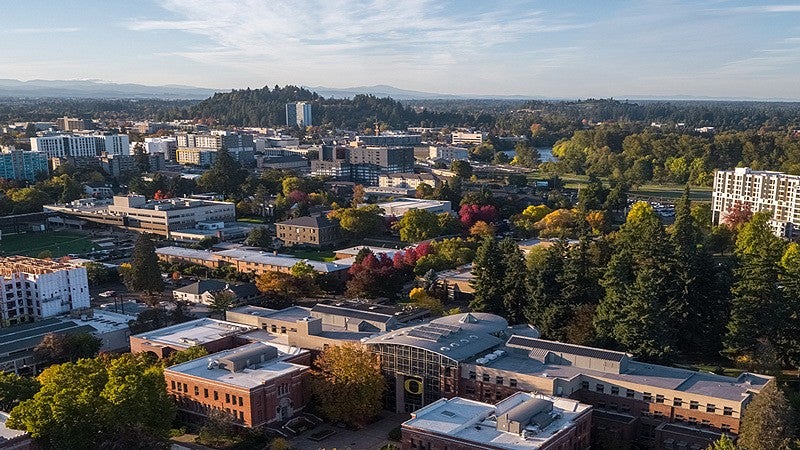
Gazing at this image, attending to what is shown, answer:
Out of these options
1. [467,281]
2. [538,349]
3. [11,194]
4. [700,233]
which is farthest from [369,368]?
[11,194]

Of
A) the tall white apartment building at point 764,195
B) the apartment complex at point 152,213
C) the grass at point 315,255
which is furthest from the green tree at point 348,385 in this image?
the tall white apartment building at point 764,195

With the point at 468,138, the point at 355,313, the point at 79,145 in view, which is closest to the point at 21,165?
the point at 79,145

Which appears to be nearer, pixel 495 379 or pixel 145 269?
pixel 495 379

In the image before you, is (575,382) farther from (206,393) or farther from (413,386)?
(206,393)

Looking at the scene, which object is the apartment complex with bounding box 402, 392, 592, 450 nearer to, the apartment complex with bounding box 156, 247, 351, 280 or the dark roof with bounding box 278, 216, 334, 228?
the apartment complex with bounding box 156, 247, 351, 280

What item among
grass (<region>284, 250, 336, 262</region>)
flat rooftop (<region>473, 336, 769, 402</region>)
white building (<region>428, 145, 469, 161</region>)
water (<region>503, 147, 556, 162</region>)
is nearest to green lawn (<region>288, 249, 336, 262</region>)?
grass (<region>284, 250, 336, 262</region>)

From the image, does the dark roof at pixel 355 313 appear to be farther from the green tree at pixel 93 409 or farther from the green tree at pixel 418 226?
the green tree at pixel 418 226
